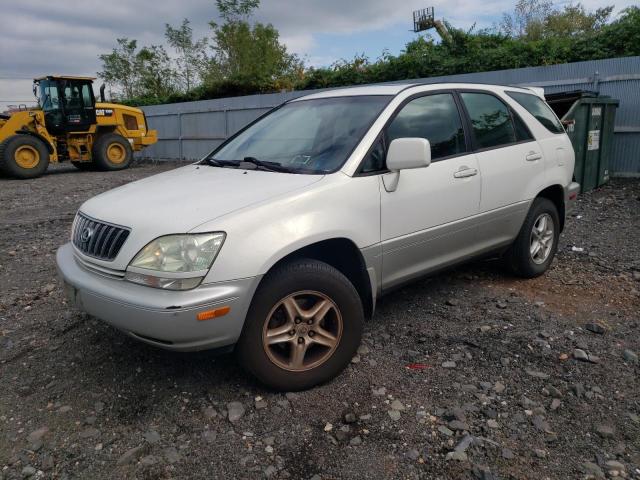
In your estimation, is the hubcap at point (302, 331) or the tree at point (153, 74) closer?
the hubcap at point (302, 331)

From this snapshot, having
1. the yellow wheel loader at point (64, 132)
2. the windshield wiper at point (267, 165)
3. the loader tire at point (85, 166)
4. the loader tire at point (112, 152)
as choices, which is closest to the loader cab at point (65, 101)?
the yellow wheel loader at point (64, 132)

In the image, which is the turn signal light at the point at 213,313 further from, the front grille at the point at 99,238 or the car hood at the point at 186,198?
the front grille at the point at 99,238

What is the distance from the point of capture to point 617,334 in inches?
139

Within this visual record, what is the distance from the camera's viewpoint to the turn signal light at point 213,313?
7.96ft

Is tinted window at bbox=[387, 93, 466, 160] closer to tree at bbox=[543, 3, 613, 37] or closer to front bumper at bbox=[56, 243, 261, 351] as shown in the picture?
front bumper at bbox=[56, 243, 261, 351]

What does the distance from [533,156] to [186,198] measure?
2.95 m

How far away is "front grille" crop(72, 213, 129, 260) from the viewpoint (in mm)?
2670

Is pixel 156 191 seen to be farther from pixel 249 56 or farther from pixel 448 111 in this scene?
pixel 249 56

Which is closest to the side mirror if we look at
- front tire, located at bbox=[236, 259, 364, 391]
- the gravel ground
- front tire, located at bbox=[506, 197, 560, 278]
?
front tire, located at bbox=[236, 259, 364, 391]

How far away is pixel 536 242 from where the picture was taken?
4543mm

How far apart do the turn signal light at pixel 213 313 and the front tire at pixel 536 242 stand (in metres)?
2.86

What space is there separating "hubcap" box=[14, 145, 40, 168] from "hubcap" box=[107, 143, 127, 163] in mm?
2275

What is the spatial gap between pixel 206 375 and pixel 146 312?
827 mm

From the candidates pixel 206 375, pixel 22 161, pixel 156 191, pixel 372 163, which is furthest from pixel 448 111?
pixel 22 161
